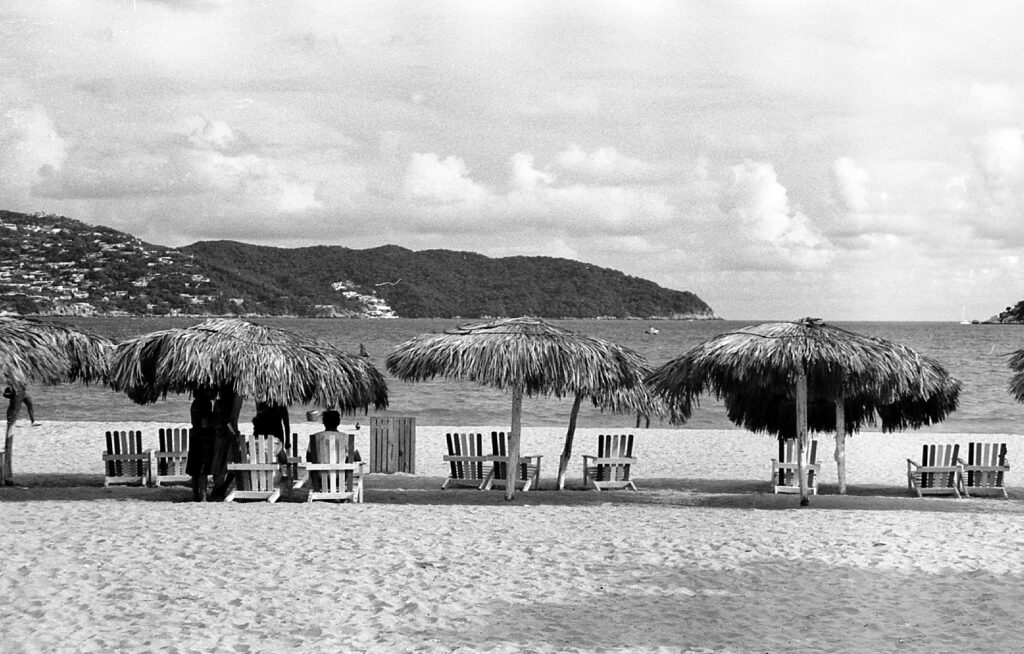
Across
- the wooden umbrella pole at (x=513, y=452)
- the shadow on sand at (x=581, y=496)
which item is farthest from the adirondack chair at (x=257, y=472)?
the wooden umbrella pole at (x=513, y=452)

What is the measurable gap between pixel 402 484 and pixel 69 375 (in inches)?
155

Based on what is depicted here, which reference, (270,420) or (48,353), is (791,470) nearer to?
(270,420)

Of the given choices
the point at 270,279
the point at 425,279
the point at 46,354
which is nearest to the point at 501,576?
the point at 46,354

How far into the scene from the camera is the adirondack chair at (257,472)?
10.0m

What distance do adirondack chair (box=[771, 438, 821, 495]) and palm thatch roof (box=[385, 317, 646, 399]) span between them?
2.42 metres

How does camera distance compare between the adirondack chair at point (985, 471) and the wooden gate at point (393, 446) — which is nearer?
the adirondack chair at point (985, 471)

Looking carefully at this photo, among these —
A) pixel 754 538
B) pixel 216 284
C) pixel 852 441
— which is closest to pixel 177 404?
pixel 852 441

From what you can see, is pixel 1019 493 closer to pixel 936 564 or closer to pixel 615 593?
pixel 936 564

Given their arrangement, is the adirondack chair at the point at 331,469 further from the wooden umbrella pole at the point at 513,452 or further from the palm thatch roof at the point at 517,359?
the wooden umbrella pole at the point at 513,452

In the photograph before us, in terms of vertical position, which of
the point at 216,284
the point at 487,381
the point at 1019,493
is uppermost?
the point at 216,284

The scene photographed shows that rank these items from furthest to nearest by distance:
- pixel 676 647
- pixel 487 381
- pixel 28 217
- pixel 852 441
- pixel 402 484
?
pixel 28 217, pixel 852 441, pixel 402 484, pixel 487 381, pixel 676 647

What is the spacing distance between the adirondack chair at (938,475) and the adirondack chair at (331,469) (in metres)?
6.41

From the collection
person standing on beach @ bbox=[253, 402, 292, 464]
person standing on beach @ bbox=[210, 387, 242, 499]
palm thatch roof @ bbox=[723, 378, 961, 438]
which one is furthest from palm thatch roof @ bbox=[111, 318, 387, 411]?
palm thatch roof @ bbox=[723, 378, 961, 438]

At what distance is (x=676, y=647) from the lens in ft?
18.2
